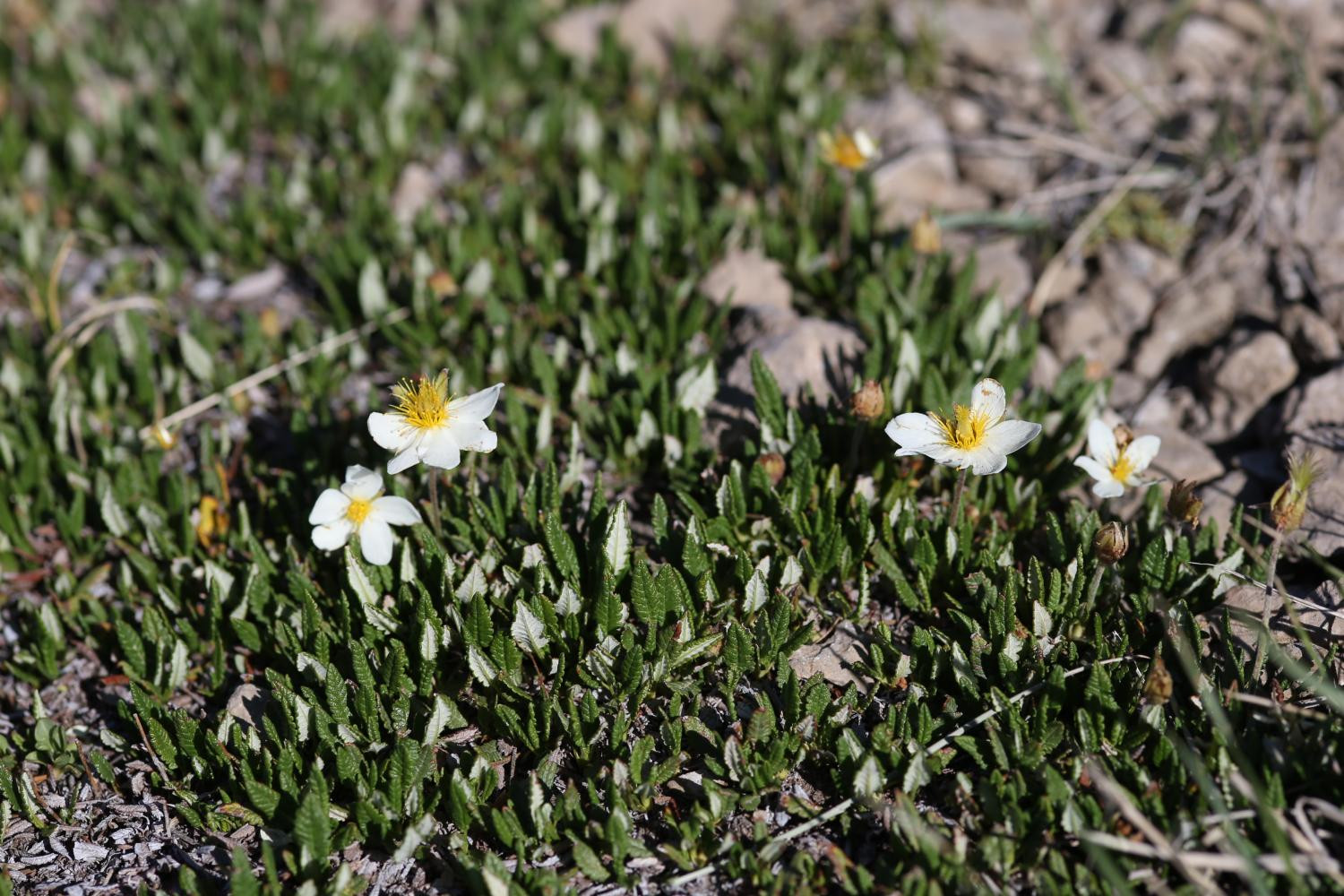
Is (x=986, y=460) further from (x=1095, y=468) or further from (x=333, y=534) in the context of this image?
(x=333, y=534)

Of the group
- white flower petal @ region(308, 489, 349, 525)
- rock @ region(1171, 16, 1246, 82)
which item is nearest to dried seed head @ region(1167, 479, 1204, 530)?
white flower petal @ region(308, 489, 349, 525)

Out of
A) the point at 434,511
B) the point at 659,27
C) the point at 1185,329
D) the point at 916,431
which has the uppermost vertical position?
the point at 659,27

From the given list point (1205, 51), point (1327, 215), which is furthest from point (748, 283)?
point (1205, 51)

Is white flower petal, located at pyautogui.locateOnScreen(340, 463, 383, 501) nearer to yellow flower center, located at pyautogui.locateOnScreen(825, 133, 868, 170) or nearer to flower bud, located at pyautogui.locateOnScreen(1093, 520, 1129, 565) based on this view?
flower bud, located at pyautogui.locateOnScreen(1093, 520, 1129, 565)

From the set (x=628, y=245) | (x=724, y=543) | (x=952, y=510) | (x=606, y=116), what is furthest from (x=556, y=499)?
(x=606, y=116)

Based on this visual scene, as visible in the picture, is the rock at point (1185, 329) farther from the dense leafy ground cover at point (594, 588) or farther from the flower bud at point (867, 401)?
the flower bud at point (867, 401)

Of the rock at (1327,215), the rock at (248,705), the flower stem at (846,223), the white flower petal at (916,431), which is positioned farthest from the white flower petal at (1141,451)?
the rock at (248,705)

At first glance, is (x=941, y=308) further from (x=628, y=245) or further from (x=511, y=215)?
(x=511, y=215)
